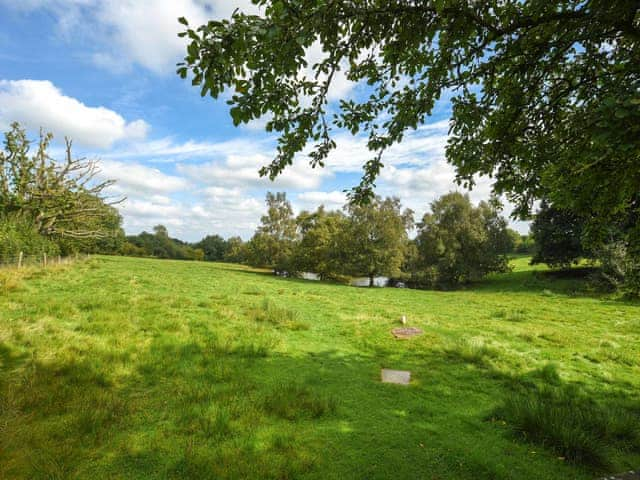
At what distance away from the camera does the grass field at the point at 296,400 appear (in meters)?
3.62

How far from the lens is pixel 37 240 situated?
→ 24.3 m

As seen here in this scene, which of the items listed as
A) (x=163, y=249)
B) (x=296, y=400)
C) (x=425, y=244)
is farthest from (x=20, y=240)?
(x=163, y=249)

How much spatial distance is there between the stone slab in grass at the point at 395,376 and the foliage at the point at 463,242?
30641 millimetres

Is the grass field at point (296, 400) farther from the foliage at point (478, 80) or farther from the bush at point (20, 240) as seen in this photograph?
the bush at point (20, 240)

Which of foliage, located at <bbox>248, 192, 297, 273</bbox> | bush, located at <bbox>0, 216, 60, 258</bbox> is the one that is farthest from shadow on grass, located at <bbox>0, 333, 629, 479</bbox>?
foliage, located at <bbox>248, 192, 297, 273</bbox>

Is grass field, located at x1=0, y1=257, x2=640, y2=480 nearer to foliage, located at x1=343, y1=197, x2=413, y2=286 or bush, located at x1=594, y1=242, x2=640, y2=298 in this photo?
bush, located at x1=594, y1=242, x2=640, y2=298

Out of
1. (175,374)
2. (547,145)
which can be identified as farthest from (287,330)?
(547,145)

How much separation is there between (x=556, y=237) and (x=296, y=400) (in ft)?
99.4

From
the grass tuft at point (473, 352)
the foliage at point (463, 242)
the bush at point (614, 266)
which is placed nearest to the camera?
the grass tuft at point (473, 352)

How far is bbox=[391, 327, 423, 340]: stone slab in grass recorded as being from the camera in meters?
9.76

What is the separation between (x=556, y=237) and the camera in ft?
84.7

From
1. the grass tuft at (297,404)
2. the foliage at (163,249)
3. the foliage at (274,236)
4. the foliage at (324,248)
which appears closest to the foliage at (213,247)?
the foliage at (163,249)

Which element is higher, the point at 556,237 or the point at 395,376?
the point at 556,237

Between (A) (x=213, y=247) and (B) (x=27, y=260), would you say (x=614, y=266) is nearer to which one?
(B) (x=27, y=260)
